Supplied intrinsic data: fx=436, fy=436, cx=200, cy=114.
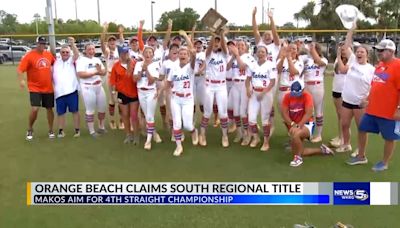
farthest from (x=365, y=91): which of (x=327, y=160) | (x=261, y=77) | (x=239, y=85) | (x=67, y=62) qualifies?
(x=67, y=62)

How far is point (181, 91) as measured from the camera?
6.80 meters

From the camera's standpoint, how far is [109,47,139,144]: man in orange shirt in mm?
7199

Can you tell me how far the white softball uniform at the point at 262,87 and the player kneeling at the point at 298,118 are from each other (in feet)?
1.13

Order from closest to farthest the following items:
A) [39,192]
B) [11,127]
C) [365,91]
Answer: [39,192], [365,91], [11,127]

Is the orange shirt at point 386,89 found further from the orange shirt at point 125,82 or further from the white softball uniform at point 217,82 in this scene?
the orange shirt at point 125,82

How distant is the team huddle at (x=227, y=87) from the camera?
6211 millimetres

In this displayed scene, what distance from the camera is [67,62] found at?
7.75 metres

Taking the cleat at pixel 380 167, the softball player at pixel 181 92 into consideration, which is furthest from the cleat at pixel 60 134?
the cleat at pixel 380 167

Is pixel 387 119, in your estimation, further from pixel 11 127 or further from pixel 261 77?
pixel 11 127

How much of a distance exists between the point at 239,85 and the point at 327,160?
1.95 m

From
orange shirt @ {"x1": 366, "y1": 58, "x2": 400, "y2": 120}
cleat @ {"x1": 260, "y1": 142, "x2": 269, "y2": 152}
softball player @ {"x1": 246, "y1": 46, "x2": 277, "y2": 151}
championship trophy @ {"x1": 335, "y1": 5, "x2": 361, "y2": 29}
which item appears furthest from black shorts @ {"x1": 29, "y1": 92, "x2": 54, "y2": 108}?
orange shirt @ {"x1": 366, "y1": 58, "x2": 400, "y2": 120}

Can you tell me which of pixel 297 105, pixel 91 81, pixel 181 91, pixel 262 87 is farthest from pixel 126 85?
pixel 297 105

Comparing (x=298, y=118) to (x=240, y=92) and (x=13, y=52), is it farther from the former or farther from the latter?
(x=13, y=52)

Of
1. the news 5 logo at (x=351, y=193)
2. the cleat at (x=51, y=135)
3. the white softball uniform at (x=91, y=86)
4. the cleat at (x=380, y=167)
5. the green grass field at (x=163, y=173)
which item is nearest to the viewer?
the green grass field at (x=163, y=173)
